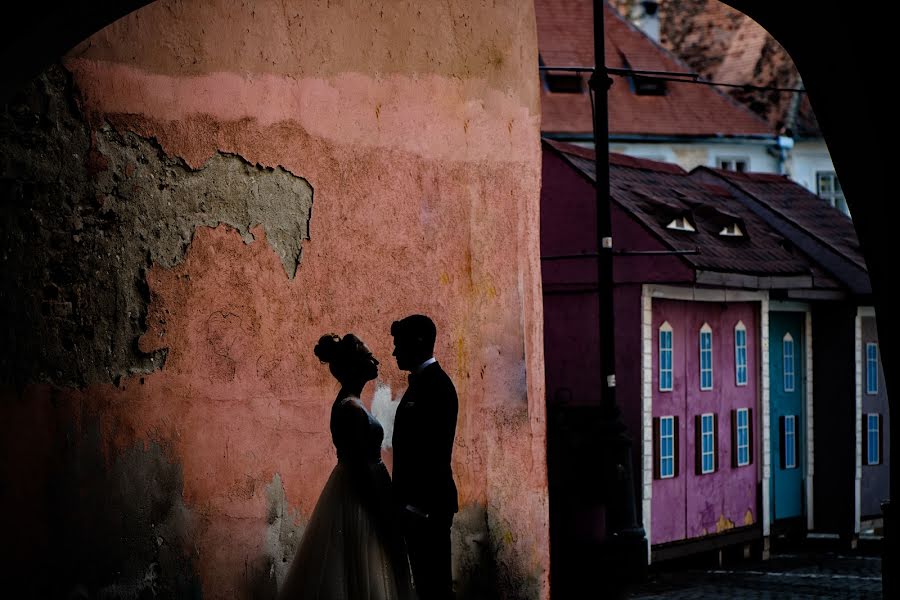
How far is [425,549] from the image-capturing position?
6922 mm

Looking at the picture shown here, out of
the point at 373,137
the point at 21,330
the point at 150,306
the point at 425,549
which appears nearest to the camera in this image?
the point at 425,549

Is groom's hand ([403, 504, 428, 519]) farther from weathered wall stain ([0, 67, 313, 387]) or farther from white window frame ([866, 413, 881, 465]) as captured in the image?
white window frame ([866, 413, 881, 465])

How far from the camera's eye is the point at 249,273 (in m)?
8.75

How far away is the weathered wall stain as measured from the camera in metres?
7.70

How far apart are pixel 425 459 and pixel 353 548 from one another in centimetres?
55

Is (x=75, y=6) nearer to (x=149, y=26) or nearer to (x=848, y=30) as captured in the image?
(x=848, y=30)

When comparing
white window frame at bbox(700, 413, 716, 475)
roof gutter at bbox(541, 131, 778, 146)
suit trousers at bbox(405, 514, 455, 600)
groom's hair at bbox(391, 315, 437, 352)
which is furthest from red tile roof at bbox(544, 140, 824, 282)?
suit trousers at bbox(405, 514, 455, 600)

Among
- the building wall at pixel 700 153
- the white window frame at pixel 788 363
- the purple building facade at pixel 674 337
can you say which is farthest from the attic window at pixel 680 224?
the building wall at pixel 700 153

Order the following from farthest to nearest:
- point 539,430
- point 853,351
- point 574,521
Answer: point 853,351 < point 574,521 < point 539,430

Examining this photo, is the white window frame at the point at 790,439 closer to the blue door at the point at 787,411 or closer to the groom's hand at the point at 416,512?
the blue door at the point at 787,411

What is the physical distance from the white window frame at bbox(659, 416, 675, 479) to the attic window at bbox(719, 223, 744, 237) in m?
3.21

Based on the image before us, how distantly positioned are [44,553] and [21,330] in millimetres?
1207

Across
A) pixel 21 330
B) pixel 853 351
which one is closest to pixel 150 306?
pixel 21 330

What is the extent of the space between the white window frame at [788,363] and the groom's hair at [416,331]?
13857mm
